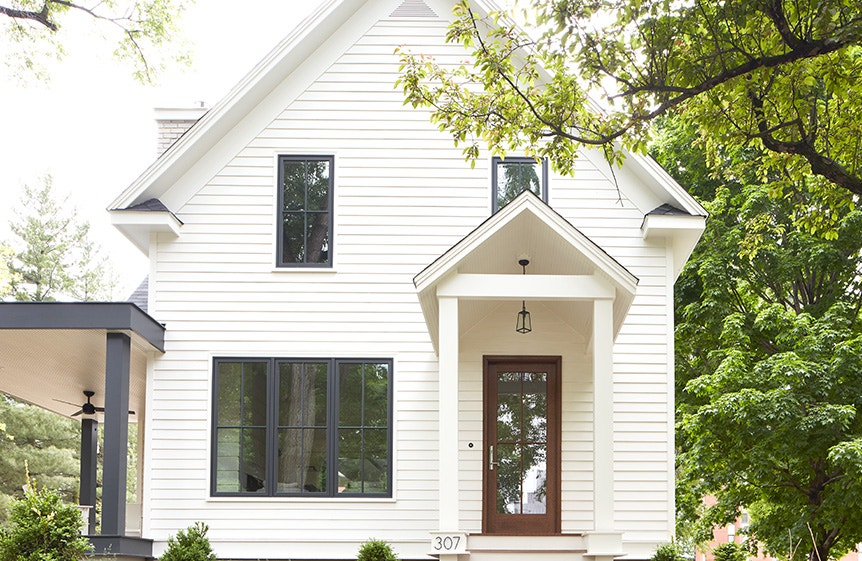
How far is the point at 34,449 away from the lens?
37969mm

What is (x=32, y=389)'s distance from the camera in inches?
672

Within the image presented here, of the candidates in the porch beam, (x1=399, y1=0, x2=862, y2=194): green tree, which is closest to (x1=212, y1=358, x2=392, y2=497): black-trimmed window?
the porch beam

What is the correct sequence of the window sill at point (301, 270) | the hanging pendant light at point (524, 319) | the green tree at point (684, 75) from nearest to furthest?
the green tree at point (684, 75) → the hanging pendant light at point (524, 319) → the window sill at point (301, 270)

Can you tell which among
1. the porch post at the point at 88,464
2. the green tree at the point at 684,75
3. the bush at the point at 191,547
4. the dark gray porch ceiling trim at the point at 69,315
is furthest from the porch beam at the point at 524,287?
the porch post at the point at 88,464

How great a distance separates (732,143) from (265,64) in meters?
6.35

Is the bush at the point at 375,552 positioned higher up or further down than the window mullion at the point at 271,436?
further down

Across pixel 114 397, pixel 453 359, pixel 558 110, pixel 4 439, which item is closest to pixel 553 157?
pixel 558 110

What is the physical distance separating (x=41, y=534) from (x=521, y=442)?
5.83 metres

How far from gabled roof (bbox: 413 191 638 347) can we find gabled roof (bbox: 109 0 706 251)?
2.06 m

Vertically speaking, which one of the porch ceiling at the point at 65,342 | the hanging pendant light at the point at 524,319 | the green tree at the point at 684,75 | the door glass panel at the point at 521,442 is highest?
the green tree at the point at 684,75

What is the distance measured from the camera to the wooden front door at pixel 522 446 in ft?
43.7

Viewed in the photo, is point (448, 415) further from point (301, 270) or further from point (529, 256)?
point (301, 270)

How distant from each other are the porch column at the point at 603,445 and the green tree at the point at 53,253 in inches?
1535

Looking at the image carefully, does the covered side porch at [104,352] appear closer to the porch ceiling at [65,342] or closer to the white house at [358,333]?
the porch ceiling at [65,342]
